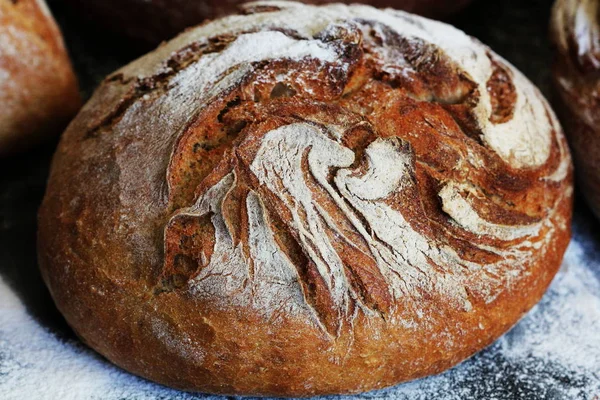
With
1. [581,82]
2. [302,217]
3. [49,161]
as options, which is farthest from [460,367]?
[49,161]

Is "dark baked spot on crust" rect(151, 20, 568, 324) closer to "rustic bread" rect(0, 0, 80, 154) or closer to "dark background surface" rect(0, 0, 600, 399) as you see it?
"dark background surface" rect(0, 0, 600, 399)

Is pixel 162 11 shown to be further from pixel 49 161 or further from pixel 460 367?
pixel 460 367

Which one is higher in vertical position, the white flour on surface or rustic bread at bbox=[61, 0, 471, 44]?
rustic bread at bbox=[61, 0, 471, 44]

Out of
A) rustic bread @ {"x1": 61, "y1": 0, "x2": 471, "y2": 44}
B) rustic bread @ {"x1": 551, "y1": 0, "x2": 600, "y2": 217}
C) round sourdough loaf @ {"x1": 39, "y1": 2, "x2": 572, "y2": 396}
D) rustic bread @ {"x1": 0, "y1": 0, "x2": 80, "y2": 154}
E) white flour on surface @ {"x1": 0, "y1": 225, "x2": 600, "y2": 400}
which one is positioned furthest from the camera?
rustic bread @ {"x1": 61, "y1": 0, "x2": 471, "y2": 44}

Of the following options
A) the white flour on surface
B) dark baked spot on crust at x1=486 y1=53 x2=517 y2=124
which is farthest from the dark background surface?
dark baked spot on crust at x1=486 y1=53 x2=517 y2=124

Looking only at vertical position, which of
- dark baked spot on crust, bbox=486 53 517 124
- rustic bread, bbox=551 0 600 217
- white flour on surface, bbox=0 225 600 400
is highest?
dark baked spot on crust, bbox=486 53 517 124

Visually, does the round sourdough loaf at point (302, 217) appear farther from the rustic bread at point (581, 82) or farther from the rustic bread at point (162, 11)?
the rustic bread at point (162, 11)

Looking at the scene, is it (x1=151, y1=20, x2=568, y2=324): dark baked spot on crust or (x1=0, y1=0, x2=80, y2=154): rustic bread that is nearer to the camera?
(x1=151, y1=20, x2=568, y2=324): dark baked spot on crust
